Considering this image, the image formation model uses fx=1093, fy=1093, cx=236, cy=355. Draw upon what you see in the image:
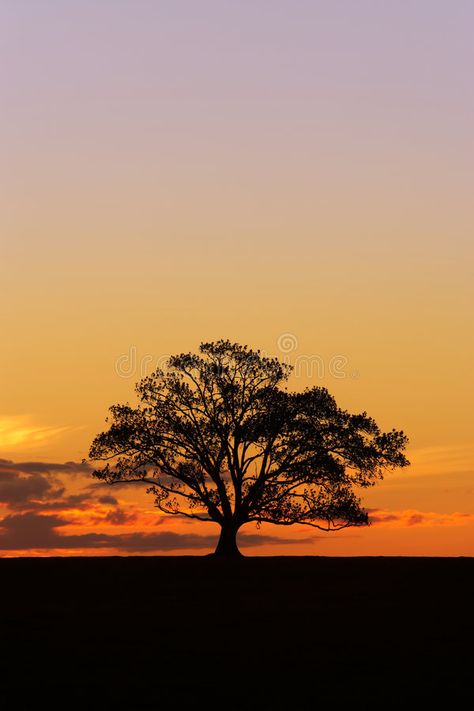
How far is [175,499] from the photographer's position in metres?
57.5
